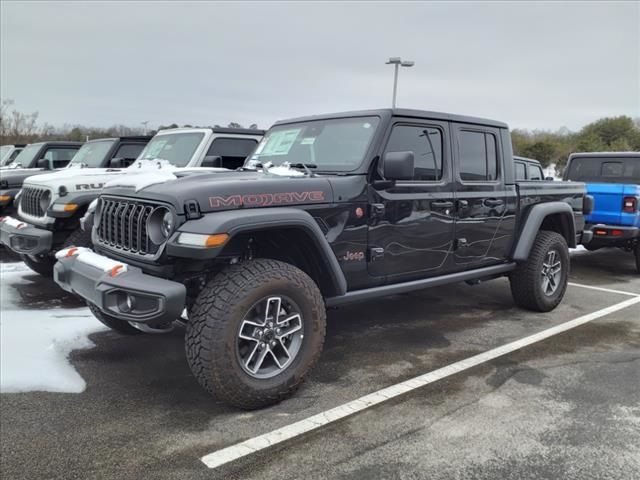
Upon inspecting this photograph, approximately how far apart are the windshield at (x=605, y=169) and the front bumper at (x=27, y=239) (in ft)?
28.5

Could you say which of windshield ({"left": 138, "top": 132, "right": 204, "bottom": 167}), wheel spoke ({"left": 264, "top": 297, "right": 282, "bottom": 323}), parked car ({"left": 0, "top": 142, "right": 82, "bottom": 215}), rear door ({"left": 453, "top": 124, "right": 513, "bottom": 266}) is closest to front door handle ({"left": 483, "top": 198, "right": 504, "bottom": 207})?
rear door ({"left": 453, "top": 124, "right": 513, "bottom": 266})

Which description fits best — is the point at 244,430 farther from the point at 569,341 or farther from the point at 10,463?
the point at 569,341

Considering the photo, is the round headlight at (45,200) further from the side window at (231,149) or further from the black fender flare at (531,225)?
the black fender flare at (531,225)

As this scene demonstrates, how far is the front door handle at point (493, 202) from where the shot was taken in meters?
4.89

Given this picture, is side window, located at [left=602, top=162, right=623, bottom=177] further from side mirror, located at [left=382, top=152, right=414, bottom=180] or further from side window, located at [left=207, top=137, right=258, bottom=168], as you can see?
side mirror, located at [left=382, top=152, right=414, bottom=180]

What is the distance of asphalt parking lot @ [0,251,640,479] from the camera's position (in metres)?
2.68

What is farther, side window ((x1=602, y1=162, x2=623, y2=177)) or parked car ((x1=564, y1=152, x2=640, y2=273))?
side window ((x1=602, y1=162, x2=623, y2=177))

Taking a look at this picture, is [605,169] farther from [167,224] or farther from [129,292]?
[129,292]

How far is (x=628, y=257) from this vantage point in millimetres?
10102

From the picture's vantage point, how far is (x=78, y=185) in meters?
6.02

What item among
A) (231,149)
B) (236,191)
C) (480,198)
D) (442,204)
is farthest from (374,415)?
(231,149)

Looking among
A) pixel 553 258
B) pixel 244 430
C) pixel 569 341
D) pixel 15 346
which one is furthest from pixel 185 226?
pixel 553 258

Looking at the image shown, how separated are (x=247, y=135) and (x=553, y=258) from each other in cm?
433

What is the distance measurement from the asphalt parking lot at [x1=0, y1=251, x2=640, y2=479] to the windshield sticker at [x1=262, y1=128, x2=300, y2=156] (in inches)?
69.0
